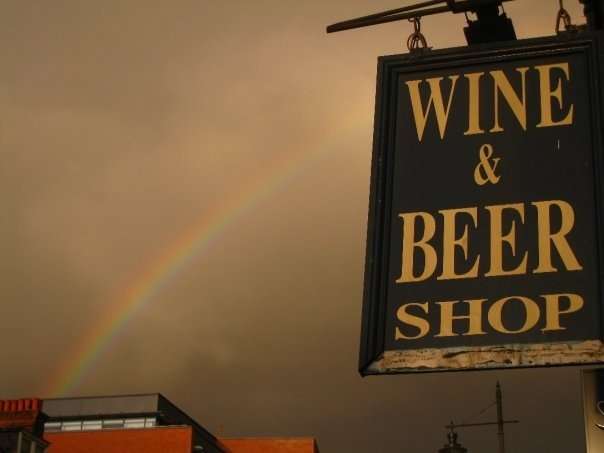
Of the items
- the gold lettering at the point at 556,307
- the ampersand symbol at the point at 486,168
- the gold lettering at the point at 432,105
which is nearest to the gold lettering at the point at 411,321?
the gold lettering at the point at 556,307

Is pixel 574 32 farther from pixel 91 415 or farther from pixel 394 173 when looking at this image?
pixel 91 415

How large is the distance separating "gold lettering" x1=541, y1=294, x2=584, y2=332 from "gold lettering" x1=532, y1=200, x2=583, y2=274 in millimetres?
148

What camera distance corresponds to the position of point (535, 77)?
5.95 m

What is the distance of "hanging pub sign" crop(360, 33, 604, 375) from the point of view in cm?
512

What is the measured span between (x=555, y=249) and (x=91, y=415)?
5034 cm

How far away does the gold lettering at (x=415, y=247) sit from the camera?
539cm

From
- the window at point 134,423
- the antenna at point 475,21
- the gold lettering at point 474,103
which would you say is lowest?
the gold lettering at point 474,103

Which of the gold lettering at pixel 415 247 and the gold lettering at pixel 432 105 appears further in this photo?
the gold lettering at pixel 432 105

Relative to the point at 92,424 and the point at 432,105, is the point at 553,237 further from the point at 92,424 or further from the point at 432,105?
the point at 92,424

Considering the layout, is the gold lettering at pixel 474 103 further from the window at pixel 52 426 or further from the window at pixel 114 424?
the window at pixel 52 426

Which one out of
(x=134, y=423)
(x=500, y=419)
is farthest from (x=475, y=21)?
(x=134, y=423)

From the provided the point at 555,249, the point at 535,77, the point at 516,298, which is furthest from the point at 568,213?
the point at 535,77

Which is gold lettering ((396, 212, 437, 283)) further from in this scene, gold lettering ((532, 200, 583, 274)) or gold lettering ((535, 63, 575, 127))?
gold lettering ((535, 63, 575, 127))

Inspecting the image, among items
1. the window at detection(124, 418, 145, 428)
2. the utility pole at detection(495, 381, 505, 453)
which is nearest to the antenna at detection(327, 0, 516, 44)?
the utility pole at detection(495, 381, 505, 453)
